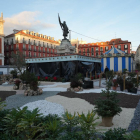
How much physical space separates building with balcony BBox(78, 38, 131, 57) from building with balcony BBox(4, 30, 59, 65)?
46.9 feet

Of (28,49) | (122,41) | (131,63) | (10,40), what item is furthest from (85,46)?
(131,63)

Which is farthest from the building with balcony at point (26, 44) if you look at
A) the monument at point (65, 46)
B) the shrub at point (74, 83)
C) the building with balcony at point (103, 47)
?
the shrub at point (74, 83)

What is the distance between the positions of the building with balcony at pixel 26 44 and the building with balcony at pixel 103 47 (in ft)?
46.9

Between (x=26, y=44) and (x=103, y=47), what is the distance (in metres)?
26.5

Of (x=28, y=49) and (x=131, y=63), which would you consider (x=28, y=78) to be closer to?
(x=131, y=63)

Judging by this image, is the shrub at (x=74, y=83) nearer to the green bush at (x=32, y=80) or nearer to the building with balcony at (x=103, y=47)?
the green bush at (x=32, y=80)

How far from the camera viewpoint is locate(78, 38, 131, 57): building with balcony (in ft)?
166

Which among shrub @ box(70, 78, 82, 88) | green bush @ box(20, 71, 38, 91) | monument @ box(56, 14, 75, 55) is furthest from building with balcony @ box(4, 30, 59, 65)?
shrub @ box(70, 78, 82, 88)

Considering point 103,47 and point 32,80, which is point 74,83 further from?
point 103,47

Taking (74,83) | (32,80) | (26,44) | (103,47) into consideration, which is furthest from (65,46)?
(103,47)

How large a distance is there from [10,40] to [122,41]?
35788 mm

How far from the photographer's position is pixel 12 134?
3104 millimetres

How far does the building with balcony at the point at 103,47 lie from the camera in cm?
5075

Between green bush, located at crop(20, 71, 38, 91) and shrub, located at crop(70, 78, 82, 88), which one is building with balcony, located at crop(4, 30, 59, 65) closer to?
green bush, located at crop(20, 71, 38, 91)
